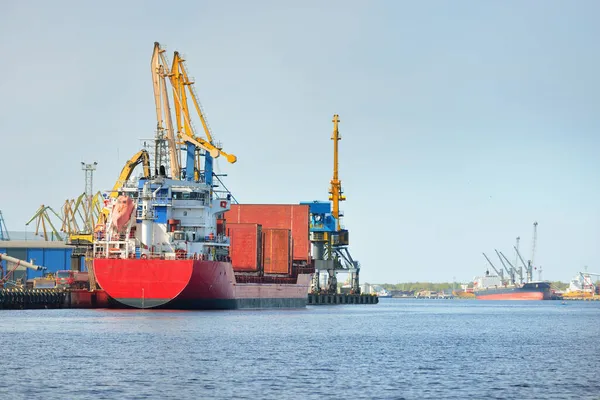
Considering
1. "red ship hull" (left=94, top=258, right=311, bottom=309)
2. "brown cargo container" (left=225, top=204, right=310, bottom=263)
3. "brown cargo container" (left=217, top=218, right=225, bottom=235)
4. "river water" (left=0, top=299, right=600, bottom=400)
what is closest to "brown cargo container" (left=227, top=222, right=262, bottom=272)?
"brown cargo container" (left=217, top=218, right=225, bottom=235)

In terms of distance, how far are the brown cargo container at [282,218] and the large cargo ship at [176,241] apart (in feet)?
31.4

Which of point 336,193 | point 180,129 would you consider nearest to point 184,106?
point 180,129

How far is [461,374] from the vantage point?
147 ft

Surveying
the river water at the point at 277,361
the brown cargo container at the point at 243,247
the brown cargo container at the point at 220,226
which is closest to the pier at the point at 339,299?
the brown cargo container at the point at 243,247

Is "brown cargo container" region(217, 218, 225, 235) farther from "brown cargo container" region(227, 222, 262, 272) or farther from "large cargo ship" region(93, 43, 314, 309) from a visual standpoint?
"brown cargo container" region(227, 222, 262, 272)

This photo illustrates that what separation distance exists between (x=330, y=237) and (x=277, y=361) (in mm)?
102314

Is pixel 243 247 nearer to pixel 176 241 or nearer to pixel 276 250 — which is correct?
pixel 276 250

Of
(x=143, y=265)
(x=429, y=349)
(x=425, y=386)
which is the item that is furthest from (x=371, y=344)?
(x=143, y=265)

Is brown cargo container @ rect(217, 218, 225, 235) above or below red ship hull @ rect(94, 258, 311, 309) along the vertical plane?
above

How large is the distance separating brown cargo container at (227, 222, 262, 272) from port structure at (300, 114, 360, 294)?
143 feet

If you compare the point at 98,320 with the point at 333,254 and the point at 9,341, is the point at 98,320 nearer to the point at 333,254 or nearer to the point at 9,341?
the point at 9,341

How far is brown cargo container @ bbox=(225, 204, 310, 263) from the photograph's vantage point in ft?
383

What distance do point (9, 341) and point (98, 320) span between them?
17454 millimetres

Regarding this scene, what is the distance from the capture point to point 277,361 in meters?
48.5
